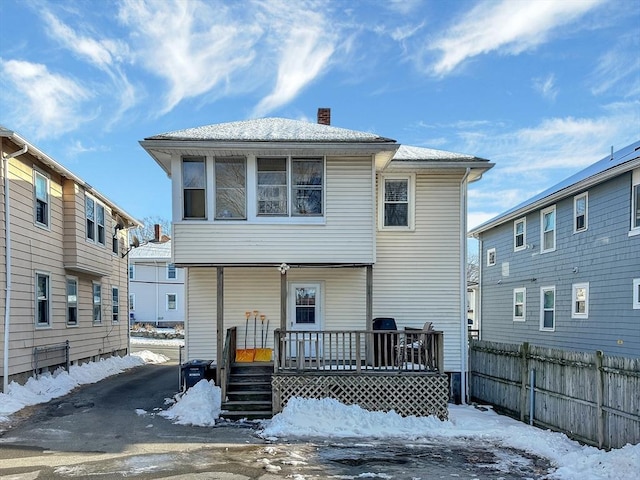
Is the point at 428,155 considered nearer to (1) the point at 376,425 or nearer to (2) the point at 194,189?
(2) the point at 194,189

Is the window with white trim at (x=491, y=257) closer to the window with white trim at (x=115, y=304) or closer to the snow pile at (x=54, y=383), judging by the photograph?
the snow pile at (x=54, y=383)

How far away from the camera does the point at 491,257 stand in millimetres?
21547

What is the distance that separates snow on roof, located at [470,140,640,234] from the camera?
12.9m

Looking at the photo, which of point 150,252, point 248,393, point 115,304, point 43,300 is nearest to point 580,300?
point 248,393

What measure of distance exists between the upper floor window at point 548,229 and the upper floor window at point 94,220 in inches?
580

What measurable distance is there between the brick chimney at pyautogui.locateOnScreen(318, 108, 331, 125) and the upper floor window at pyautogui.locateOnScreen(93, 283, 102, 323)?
30.4 feet

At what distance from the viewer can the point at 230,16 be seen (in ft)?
41.7

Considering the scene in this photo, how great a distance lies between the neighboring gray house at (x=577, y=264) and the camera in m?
12.2

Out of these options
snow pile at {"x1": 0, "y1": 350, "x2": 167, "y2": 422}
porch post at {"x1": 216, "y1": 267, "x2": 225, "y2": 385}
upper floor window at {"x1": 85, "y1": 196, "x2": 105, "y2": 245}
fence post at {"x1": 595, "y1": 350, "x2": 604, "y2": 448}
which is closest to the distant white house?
snow pile at {"x1": 0, "y1": 350, "x2": 167, "y2": 422}

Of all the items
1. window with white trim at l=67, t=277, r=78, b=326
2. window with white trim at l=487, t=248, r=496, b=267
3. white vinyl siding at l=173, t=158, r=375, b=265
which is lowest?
window with white trim at l=67, t=277, r=78, b=326

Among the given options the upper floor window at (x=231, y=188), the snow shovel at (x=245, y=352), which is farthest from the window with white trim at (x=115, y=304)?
the upper floor window at (x=231, y=188)

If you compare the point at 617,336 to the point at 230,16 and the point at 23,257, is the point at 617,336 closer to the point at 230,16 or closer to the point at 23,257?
the point at 230,16

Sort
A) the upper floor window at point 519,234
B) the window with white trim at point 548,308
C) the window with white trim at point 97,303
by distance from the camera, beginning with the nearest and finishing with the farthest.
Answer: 1. the window with white trim at point 548,308
2. the window with white trim at point 97,303
3. the upper floor window at point 519,234

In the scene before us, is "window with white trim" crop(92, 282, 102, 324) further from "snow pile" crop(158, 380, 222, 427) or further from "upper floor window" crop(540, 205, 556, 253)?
"upper floor window" crop(540, 205, 556, 253)
